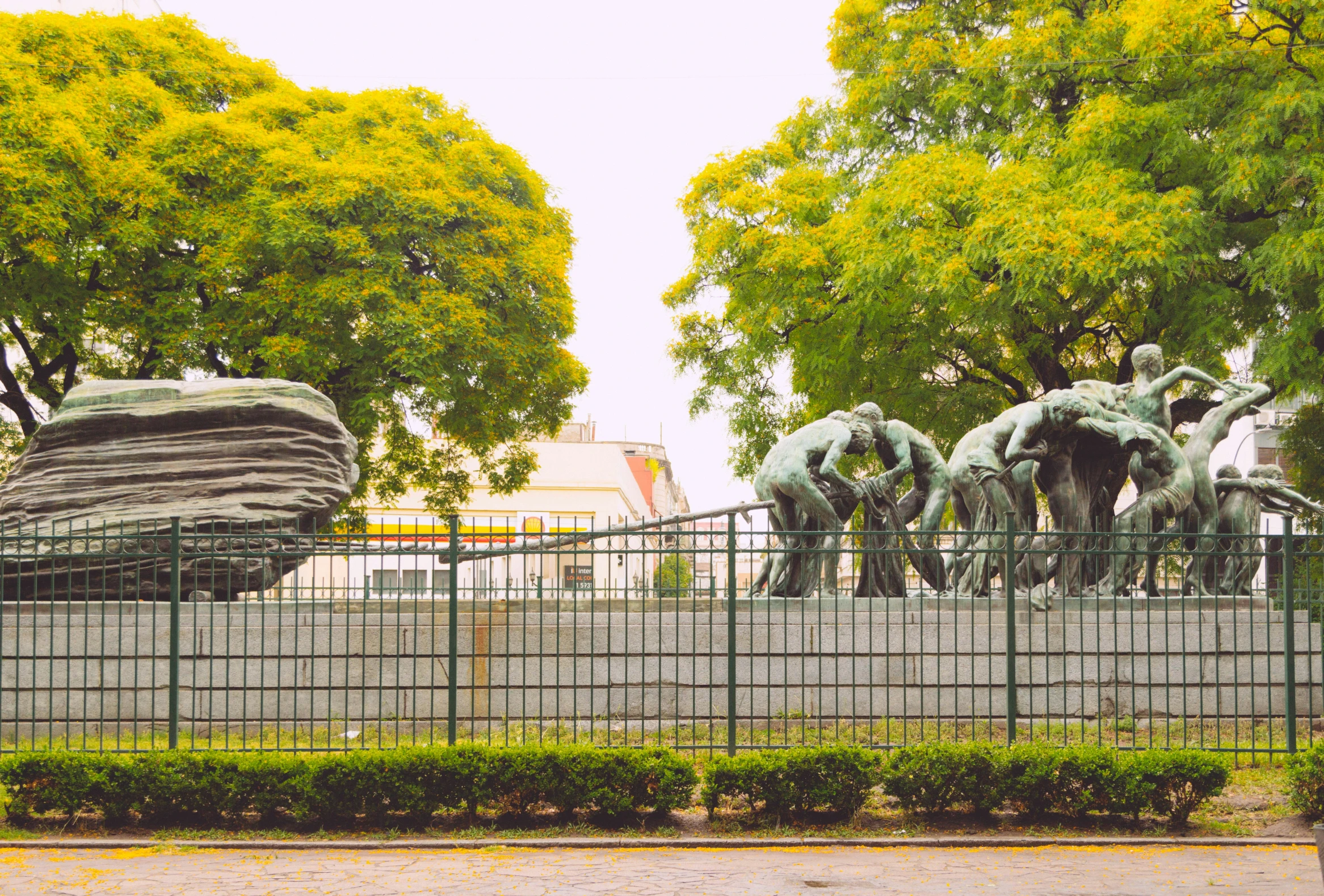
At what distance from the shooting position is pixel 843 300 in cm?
2119

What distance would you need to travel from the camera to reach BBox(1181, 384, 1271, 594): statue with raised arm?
12844mm

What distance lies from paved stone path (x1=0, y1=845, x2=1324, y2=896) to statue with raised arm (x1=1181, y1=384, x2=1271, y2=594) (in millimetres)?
5497

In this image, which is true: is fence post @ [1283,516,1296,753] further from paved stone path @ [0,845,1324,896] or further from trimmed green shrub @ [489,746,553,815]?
trimmed green shrub @ [489,746,553,815]

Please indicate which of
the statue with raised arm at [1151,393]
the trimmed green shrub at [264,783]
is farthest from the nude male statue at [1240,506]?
the trimmed green shrub at [264,783]

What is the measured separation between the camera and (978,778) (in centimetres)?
831

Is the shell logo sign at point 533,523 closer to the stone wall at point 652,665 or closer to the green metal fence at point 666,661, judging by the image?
Result: the green metal fence at point 666,661

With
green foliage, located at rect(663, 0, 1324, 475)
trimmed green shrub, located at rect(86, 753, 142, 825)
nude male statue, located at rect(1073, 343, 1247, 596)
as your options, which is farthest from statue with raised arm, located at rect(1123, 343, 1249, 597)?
trimmed green shrub, located at rect(86, 753, 142, 825)

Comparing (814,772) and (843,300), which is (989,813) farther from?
(843,300)

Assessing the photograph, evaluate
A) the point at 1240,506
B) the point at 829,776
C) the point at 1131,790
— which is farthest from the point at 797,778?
the point at 1240,506

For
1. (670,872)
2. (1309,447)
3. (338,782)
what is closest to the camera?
(670,872)

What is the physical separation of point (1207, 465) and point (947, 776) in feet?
21.3

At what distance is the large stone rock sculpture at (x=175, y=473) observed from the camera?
1290cm

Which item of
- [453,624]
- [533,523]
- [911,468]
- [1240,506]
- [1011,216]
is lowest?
[453,624]

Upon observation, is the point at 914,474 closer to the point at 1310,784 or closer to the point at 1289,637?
the point at 1289,637
